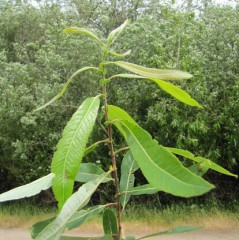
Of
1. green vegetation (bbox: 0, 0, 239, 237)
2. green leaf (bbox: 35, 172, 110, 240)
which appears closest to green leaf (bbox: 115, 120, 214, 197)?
green leaf (bbox: 35, 172, 110, 240)

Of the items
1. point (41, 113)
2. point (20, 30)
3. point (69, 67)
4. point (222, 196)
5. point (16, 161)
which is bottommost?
point (222, 196)

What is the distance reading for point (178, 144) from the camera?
8875 mm

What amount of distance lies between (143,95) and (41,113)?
2.08m

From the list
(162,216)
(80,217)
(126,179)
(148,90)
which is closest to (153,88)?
(148,90)

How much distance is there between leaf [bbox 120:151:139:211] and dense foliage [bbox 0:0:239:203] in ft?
24.3

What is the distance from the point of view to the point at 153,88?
9.51 metres

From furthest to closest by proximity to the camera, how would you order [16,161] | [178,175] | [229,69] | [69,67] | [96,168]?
1. [16,161]
2. [69,67]
3. [229,69]
4. [96,168]
5. [178,175]

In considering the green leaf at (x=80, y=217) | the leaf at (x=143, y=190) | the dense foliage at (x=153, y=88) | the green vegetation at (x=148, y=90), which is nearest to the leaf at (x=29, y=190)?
the green leaf at (x=80, y=217)

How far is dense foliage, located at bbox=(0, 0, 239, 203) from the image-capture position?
9.11m

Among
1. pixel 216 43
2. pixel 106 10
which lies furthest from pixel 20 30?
pixel 216 43

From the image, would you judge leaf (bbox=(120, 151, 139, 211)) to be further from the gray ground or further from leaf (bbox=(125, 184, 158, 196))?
the gray ground

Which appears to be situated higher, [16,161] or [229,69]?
[229,69]

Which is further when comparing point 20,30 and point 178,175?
point 20,30

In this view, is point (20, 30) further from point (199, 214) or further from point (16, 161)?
point (199, 214)
